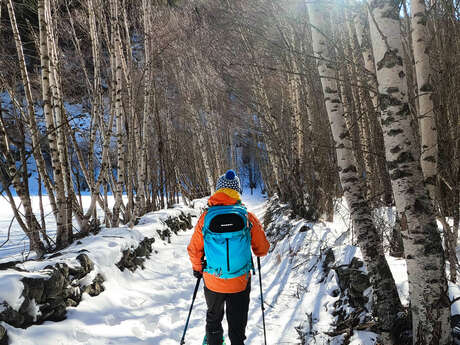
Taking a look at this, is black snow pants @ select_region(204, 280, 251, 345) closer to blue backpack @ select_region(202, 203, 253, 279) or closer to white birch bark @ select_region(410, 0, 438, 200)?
blue backpack @ select_region(202, 203, 253, 279)

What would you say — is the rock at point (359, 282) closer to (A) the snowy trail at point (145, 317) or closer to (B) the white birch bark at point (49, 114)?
(A) the snowy trail at point (145, 317)

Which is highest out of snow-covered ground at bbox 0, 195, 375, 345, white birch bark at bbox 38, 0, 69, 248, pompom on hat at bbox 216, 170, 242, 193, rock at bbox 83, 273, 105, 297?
white birch bark at bbox 38, 0, 69, 248

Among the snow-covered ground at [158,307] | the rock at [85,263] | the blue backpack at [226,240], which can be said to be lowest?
the snow-covered ground at [158,307]

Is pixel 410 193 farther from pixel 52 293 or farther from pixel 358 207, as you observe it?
pixel 52 293

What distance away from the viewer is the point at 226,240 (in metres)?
2.59

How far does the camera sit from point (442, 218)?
2625 millimetres

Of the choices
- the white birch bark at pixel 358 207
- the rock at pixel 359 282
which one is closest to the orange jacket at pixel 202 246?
the white birch bark at pixel 358 207

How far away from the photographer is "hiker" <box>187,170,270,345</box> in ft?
8.43

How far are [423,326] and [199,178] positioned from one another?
20.8m

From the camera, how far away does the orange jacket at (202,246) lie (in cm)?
262

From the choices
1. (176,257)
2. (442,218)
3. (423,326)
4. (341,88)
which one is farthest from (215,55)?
(423,326)

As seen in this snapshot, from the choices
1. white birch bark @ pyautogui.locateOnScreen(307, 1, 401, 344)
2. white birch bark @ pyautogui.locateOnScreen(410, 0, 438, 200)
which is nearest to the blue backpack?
white birch bark @ pyautogui.locateOnScreen(307, 1, 401, 344)

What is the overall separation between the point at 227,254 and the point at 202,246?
13.3 inches

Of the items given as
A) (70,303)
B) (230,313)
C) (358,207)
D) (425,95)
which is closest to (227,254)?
(230,313)
